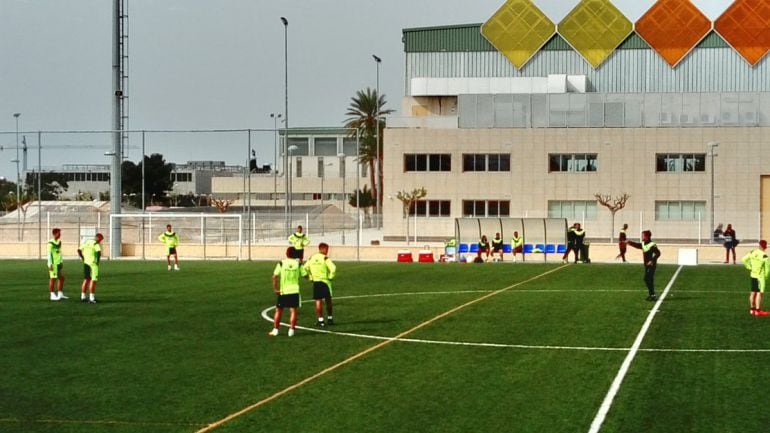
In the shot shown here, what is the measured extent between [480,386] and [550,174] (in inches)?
2541

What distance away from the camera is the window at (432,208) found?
82125 mm

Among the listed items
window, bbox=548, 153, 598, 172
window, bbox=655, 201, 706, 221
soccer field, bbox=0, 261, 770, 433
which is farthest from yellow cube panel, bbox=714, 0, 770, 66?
soccer field, bbox=0, 261, 770, 433

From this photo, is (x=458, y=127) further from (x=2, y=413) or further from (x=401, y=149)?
(x=2, y=413)

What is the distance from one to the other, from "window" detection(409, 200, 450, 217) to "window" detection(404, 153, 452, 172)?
7.88 feet

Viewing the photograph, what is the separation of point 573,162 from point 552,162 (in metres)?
1.49

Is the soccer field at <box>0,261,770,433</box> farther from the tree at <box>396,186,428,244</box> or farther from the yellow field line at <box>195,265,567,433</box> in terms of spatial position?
the tree at <box>396,186,428,244</box>

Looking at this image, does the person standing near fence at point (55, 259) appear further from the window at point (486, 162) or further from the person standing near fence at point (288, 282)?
the window at point (486, 162)

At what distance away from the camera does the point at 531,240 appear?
6253 cm

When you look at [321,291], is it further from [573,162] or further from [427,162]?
[427,162]

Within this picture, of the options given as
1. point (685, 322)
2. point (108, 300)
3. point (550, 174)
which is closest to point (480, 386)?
point (685, 322)

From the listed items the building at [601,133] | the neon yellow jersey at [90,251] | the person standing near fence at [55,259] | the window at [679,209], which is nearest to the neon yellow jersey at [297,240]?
the person standing near fence at [55,259]

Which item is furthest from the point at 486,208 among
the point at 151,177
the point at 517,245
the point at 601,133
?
the point at 151,177

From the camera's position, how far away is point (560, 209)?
261 feet

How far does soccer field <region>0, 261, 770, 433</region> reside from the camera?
1416 centimetres
